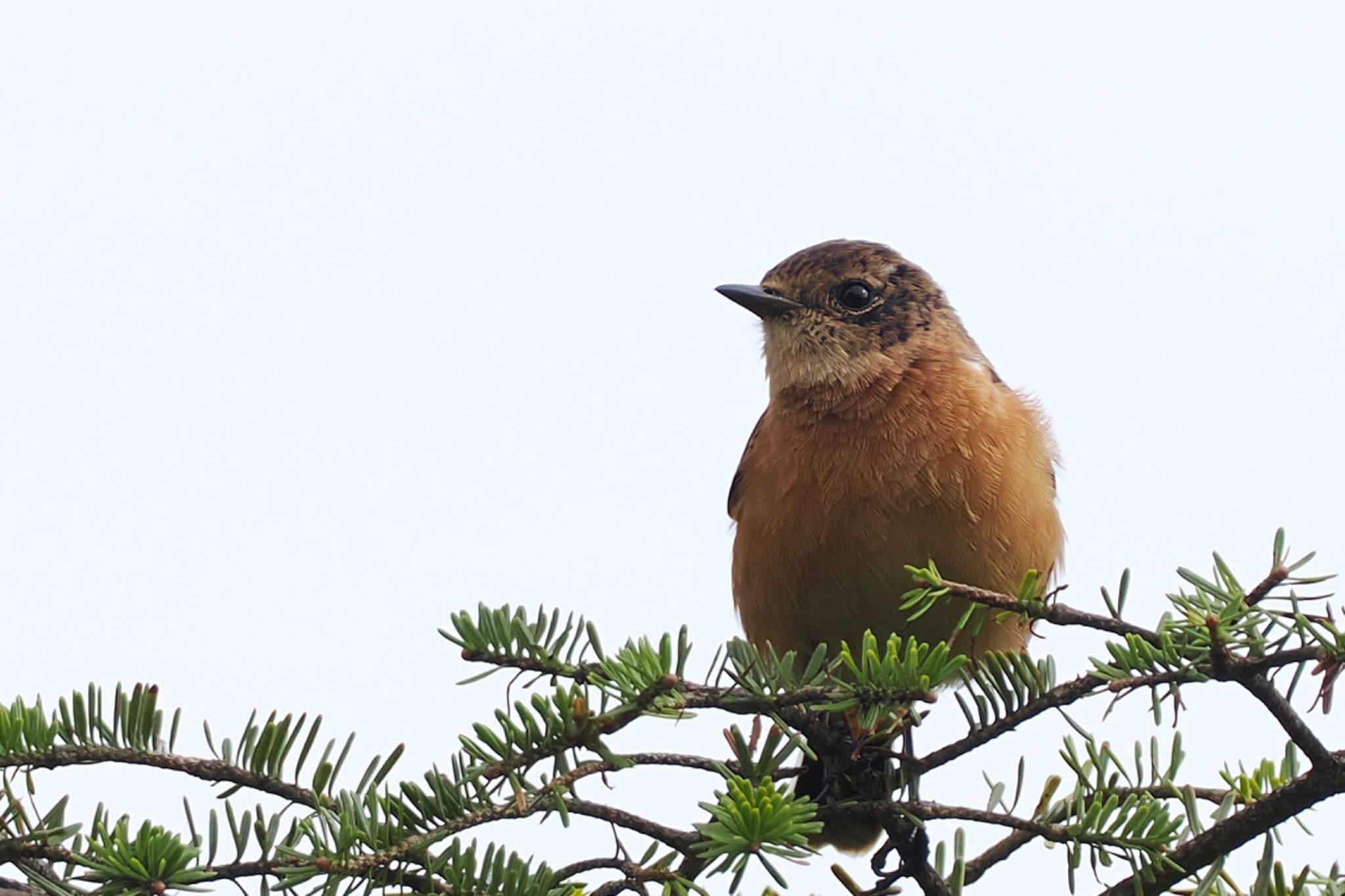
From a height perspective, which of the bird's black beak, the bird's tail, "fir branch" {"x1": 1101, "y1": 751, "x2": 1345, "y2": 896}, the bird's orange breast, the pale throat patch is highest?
the bird's black beak

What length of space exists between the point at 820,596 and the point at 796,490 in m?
0.38

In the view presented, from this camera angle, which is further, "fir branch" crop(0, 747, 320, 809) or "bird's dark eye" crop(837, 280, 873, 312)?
"bird's dark eye" crop(837, 280, 873, 312)

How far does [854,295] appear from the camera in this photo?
5953 mm

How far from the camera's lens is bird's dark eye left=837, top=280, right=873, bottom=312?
5.90 m

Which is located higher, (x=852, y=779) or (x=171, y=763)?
(x=852, y=779)

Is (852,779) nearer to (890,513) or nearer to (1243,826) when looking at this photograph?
(1243,826)

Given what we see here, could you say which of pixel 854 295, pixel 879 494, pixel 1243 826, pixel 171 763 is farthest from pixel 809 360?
pixel 171 763

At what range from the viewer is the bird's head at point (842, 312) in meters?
5.53

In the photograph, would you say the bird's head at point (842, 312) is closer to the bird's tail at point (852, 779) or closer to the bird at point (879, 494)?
the bird at point (879, 494)

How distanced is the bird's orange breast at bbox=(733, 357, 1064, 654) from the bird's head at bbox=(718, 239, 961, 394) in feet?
0.95

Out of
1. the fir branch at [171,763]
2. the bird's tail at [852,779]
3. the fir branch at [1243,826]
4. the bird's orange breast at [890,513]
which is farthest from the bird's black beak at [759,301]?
the fir branch at [171,763]

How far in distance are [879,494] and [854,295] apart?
1.45 metres

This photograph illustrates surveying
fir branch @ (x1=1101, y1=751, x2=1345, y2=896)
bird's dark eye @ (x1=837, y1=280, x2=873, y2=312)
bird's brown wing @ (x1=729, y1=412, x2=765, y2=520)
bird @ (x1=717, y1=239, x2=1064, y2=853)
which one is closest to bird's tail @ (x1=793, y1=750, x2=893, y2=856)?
fir branch @ (x1=1101, y1=751, x2=1345, y2=896)

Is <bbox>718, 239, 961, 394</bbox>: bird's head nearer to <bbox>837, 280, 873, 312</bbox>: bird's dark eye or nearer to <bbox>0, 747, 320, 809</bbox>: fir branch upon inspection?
<bbox>837, 280, 873, 312</bbox>: bird's dark eye
